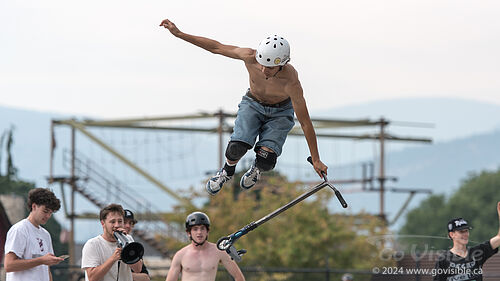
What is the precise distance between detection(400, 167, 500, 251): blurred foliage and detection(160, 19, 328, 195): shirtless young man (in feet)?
209

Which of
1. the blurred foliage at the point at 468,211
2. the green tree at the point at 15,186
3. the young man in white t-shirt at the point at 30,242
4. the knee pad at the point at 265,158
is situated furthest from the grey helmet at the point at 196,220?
the blurred foliage at the point at 468,211

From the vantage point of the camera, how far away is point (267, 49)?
28.3 feet

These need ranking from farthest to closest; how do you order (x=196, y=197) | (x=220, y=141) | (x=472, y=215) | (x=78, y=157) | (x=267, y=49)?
(x=472, y=215), (x=78, y=157), (x=220, y=141), (x=196, y=197), (x=267, y=49)

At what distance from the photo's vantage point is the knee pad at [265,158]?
9.52m

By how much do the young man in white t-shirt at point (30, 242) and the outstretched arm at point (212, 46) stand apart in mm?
2072

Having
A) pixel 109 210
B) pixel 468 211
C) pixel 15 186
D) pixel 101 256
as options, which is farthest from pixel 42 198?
pixel 468 211

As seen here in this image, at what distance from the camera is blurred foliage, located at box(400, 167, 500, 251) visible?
240 feet

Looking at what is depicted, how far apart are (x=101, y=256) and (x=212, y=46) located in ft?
7.86

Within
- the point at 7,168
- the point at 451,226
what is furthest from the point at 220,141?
the point at 451,226

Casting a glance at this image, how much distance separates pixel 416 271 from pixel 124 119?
103ft

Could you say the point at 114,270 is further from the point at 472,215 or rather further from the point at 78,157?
the point at 472,215

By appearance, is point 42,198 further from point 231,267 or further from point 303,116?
point 303,116

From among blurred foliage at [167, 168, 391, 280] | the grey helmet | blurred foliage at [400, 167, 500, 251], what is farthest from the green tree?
blurred foliage at [400, 167, 500, 251]

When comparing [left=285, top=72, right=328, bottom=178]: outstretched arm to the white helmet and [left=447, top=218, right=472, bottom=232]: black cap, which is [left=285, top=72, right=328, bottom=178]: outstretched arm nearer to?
the white helmet
